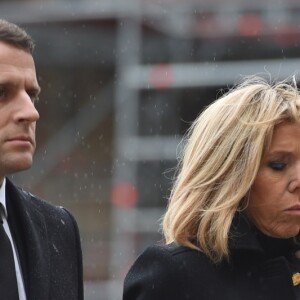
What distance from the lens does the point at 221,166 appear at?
12.5 feet

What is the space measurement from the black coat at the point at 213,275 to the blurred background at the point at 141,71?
198 inches

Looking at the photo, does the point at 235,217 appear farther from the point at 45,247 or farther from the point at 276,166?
the point at 45,247

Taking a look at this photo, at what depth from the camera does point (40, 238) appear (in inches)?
150

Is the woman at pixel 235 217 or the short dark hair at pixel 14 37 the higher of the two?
the short dark hair at pixel 14 37

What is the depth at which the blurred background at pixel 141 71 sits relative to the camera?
9.30 meters

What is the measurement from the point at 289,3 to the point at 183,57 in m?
0.97

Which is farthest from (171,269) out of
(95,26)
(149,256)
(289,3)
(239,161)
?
(95,26)

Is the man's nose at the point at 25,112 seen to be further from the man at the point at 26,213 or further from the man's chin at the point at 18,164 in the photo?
the man's chin at the point at 18,164

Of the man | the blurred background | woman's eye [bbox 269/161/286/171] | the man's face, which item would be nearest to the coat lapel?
the man

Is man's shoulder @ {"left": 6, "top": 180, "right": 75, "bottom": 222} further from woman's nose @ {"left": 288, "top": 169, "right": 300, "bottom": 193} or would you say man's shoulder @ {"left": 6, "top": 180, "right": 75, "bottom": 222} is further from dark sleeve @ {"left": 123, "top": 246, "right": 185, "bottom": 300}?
woman's nose @ {"left": 288, "top": 169, "right": 300, "bottom": 193}

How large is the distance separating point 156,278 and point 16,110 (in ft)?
2.05

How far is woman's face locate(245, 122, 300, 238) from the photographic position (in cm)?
377

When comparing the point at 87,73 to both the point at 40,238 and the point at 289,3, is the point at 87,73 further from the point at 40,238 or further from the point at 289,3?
the point at 40,238

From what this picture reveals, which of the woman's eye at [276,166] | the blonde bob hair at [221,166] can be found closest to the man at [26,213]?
the blonde bob hair at [221,166]
